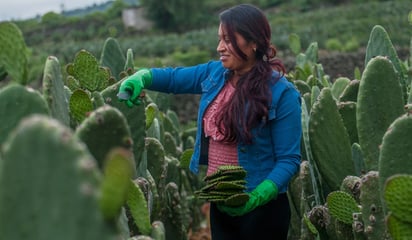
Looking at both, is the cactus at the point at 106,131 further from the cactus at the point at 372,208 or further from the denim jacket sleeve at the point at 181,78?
the denim jacket sleeve at the point at 181,78

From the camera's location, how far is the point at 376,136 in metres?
2.27

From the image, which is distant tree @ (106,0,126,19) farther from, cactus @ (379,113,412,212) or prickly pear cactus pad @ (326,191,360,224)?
cactus @ (379,113,412,212)

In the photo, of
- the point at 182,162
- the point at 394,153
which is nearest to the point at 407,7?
the point at 182,162

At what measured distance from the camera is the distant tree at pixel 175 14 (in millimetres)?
27750

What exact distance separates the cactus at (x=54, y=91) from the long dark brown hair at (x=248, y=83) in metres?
0.55

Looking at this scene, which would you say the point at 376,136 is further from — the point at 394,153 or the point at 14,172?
the point at 14,172

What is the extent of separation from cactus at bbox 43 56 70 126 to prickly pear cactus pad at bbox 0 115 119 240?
812mm

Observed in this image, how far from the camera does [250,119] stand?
2.35 meters

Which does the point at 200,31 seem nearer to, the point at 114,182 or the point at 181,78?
the point at 181,78

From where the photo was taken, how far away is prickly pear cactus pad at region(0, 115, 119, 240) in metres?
1.01

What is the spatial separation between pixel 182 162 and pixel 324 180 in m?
1.11

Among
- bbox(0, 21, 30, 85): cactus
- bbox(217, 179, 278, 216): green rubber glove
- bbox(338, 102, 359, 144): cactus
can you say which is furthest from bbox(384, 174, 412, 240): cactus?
bbox(338, 102, 359, 144): cactus

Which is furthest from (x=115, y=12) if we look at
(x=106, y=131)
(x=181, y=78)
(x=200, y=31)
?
(x=106, y=131)

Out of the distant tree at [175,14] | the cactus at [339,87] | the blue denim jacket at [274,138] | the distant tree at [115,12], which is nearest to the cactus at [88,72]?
the blue denim jacket at [274,138]
